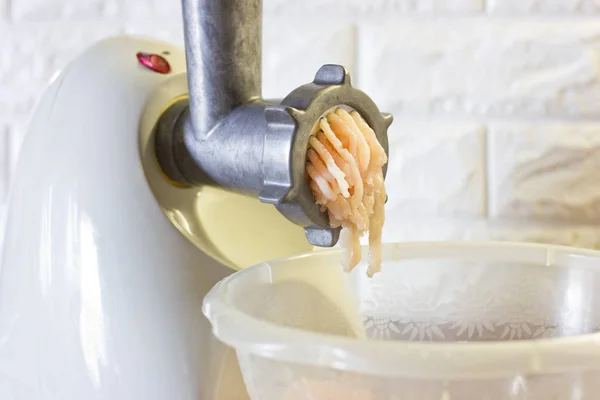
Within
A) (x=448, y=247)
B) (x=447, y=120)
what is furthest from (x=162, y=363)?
(x=447, y=120)

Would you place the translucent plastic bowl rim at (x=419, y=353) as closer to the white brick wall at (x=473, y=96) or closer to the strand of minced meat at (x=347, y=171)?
the strand of minced meat at (x=347, y=171)

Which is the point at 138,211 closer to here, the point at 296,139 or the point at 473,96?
the point at 296,139

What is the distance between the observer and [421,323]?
0.38m

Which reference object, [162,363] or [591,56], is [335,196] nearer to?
[162,363]

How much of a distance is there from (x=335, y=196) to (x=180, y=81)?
0.11 m

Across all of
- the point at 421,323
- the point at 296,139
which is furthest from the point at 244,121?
the point at 421,323

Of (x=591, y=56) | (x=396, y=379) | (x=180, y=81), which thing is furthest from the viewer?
(x=591, y=56)

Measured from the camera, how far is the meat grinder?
32 centimetres

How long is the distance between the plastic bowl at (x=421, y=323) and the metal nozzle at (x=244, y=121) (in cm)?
4

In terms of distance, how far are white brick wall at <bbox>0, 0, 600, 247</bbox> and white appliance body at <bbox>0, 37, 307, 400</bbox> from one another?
0.18 metres

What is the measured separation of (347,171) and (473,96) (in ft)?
0.76

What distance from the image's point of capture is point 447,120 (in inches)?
20.0

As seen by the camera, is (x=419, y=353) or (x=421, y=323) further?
(x=421, y=323)

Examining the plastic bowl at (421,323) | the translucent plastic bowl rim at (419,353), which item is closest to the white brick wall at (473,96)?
the plastic bowl at (421,323)
